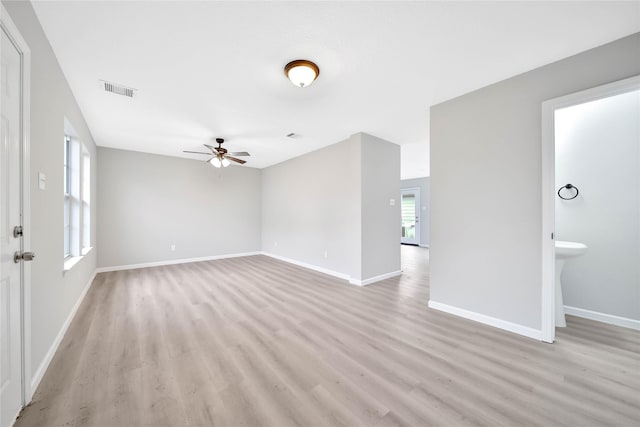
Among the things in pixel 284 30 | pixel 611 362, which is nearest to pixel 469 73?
pixel 284 30

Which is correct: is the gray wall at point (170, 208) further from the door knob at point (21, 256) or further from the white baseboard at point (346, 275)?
the door knob at point (21, 256)

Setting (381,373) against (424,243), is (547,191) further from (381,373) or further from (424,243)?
(424,243)

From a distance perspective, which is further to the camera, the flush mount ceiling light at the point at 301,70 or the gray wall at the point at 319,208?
the gray wall at the point at 319,208

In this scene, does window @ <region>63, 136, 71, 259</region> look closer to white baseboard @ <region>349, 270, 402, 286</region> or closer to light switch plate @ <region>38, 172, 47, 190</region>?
light switch plate @ <region>38, 172, 47, 190</region>

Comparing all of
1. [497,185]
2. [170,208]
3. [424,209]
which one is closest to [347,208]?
[497,185]

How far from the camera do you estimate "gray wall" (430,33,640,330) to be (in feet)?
6.98

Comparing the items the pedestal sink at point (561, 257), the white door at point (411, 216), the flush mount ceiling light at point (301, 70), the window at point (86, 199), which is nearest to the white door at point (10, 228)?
the flush mount ceiling light at point (301, 70)

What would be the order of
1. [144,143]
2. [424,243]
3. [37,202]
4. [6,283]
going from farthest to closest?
1. [424,243]
2. [144,143]
3. [37,202]
4. [6,283]

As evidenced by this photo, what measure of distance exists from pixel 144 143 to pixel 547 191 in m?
6.18

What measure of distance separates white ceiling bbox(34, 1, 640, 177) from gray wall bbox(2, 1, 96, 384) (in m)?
0.19

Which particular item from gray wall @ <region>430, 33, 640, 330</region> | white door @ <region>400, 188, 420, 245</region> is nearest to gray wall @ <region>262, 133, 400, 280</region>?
gray wall @ <region>430, 33, 640, 330</region>

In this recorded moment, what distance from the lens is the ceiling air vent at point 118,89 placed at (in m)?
2.53

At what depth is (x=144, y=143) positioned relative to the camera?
462 centimetres

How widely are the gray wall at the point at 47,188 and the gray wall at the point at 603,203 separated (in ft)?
16.2
